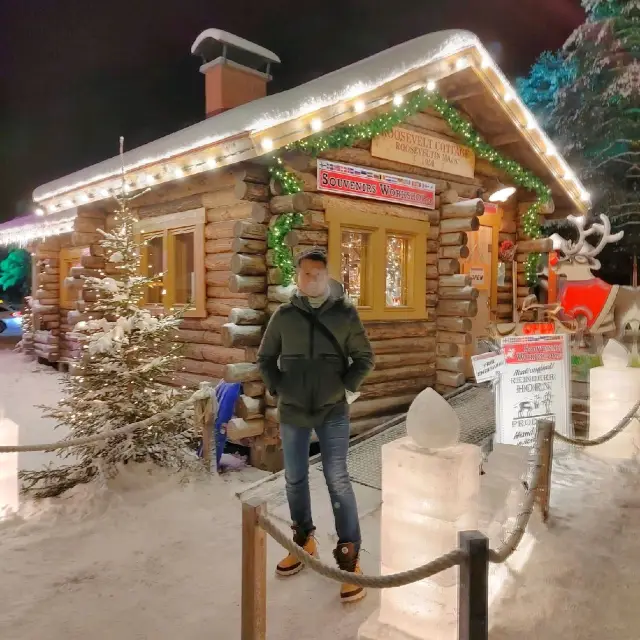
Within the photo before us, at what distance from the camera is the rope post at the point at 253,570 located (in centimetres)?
295

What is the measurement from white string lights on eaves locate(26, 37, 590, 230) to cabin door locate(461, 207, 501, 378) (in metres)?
1.48

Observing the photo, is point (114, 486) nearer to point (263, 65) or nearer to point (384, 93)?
point (384, 93)

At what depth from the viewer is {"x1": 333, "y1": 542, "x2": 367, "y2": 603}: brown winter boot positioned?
3795 mm

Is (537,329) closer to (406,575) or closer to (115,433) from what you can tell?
(115,433)

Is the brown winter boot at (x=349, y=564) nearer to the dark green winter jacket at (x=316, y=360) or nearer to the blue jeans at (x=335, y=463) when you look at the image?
the blue jeans at (x=335, y=463)

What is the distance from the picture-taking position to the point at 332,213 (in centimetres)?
739

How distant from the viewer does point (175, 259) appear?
28.9ft

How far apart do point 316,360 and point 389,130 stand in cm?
509

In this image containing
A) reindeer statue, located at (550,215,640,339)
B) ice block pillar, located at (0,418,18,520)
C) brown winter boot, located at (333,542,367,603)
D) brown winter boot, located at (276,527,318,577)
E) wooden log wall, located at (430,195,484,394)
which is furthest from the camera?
reindeer statue, located at (550,215,640,339)

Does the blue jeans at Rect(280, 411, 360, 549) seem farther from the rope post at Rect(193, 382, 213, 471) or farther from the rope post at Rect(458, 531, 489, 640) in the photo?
the rope post at Rect(193, 382, 213, 471)

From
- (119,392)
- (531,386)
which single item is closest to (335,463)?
(119,392)

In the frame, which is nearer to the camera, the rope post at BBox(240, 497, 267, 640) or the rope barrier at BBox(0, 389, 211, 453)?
the rope post at BBox(240, 497, 267, 640)

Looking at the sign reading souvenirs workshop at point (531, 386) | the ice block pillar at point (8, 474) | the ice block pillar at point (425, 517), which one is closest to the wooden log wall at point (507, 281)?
the sign reading souvenirs workshop at point (531, 386)

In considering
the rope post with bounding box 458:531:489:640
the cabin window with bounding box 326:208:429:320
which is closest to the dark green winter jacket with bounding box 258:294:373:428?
the rope post with bounding box 458:531:489:640
